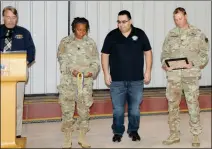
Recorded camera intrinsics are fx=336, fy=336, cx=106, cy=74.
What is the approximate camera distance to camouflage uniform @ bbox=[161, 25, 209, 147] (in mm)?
3721

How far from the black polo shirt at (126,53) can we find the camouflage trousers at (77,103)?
392mm

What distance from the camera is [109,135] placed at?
4.39 meters

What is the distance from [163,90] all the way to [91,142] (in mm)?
2598

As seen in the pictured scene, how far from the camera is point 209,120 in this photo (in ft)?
17.4

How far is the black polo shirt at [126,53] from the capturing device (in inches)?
155

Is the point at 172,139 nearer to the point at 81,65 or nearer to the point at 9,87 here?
the point at 81,65

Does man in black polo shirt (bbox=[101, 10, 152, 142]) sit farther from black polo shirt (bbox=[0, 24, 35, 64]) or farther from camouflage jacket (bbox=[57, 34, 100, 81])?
black polo shirt (bbox=[0, 24, 35, 64])

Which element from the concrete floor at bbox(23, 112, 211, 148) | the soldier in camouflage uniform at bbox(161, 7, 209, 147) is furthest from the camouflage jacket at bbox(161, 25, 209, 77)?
the concrete floor at bbox(23, 112, 211, 148)

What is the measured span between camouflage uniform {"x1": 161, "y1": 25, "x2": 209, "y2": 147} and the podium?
5.36 feet

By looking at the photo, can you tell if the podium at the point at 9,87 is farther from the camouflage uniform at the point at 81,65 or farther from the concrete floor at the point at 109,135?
the camouflage uniform at the point at 81,65

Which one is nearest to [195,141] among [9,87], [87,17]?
[9,87]

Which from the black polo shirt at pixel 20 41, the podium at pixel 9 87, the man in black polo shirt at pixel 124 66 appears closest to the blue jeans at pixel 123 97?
the man in black polo shirt at pixel 124 66

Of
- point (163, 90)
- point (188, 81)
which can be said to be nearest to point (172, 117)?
point (188, 81)

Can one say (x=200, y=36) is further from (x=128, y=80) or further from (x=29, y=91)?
(x=29, y=91)
